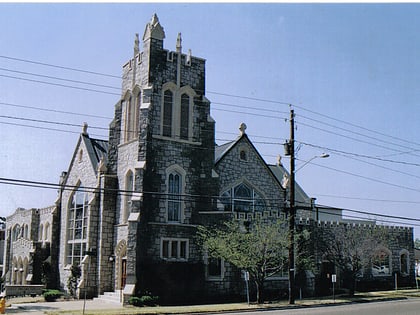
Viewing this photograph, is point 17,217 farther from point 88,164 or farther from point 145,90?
point 145,90

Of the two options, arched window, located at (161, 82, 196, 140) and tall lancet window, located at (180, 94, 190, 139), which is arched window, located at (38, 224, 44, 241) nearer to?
arched window, located at (161, 82, 196, 140)

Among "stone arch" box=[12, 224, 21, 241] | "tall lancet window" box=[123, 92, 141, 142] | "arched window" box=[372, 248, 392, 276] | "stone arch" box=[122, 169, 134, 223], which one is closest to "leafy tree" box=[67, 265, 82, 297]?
"stone arch" box=[122, 169, 134, 223]

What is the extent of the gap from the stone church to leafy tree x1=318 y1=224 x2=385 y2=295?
88.1 inches

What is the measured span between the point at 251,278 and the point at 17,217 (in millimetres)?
29128

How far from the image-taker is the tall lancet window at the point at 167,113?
33.0 metres

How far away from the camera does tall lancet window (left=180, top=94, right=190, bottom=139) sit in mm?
33812

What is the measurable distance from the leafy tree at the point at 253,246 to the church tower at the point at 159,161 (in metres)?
2.53

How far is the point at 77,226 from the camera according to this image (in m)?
37.3

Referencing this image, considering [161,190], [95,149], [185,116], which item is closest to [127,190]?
[161,190]

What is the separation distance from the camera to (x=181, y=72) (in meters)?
34.0

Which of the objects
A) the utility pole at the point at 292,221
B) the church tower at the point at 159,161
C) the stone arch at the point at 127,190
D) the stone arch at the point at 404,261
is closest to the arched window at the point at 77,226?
the church tower at the point at 159,161

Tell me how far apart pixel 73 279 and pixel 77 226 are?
13.1 ft

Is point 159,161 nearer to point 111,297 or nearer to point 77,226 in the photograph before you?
point 111,297

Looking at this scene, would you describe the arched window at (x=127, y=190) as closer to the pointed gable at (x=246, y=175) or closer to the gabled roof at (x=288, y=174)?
the pointed gable at (x=246, y=175)
